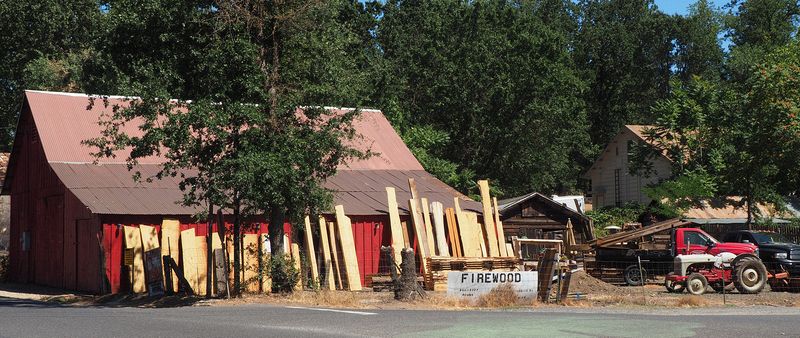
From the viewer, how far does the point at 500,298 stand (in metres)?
22.7

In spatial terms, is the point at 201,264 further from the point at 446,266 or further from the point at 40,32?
the point at 40,32

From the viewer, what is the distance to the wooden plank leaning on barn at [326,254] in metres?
28.3

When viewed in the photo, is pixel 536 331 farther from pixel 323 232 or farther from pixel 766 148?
pixel 766 148

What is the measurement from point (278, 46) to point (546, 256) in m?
8.43

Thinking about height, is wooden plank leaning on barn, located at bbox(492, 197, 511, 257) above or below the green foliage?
below

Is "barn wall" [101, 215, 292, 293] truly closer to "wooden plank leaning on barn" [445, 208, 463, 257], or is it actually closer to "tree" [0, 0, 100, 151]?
"wooden plank leaning on barn" [445, 208, 463, 257]

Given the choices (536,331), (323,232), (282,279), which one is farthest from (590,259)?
(536,331)

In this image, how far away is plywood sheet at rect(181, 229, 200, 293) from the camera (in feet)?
89.0

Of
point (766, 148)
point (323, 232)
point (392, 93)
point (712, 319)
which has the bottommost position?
point (712, 319)

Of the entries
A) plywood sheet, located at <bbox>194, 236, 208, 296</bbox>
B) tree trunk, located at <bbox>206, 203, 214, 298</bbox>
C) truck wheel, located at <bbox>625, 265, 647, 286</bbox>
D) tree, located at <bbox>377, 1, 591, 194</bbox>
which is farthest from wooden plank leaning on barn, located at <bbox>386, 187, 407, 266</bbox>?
tree, located at <bbox>377, 1, 591, 194</bbox>

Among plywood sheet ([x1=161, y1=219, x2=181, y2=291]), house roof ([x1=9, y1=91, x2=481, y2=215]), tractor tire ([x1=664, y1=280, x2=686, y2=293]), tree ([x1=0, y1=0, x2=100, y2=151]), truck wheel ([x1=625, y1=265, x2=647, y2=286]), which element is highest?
tree ([x1=0, y1=0, x2=100, y2=151])

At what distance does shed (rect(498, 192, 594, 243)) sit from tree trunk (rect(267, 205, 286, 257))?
11.4m

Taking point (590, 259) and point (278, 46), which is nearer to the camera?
point (278, 46)

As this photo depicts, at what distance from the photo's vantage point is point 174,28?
2402 centimetres
